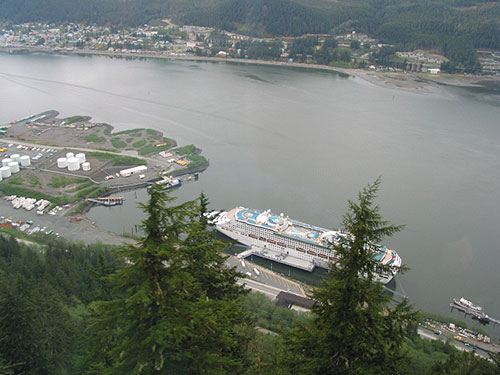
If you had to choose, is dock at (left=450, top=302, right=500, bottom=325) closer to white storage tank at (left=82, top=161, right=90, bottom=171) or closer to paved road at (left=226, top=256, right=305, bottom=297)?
paved road at (left=226, top=256, right=305, bottom=297)

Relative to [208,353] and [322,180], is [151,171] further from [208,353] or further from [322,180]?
[208,353]

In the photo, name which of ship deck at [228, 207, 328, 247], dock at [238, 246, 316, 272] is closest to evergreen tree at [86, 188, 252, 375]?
ship deck at [228, 207, 328, 247]

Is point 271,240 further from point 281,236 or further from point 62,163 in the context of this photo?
point 62,163

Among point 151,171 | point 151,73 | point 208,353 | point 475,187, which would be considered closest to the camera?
point 208,353

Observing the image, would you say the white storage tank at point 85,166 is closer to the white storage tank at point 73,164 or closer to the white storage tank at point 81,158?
the white storage tank at point 73,164

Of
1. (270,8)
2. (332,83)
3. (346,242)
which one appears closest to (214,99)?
(332,83)

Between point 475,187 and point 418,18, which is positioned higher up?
point 418,18

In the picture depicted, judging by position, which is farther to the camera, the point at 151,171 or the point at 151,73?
the point at 151,73

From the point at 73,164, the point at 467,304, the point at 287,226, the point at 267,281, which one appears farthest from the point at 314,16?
the point at 467,304
